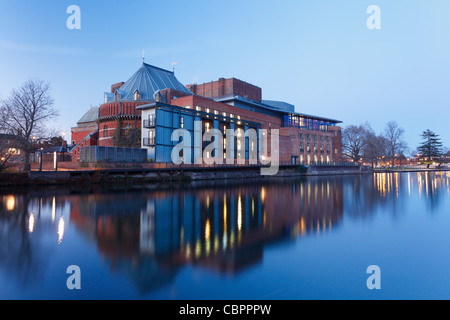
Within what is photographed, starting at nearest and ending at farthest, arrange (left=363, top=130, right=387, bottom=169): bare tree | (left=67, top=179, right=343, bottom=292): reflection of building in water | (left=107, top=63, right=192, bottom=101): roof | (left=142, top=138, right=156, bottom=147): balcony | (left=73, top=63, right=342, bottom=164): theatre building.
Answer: (left=67, top=179, right=343, bottom=292): reflection of building in water → (left=142, top=138, right=156, bottom=147): balcony → (left=73, top=63, right=342, bottom=164): theatre building → (left=107, top=63, right=192, bottom=101): roof → (left=363, top=130, right=387, bottom=169): bare tree

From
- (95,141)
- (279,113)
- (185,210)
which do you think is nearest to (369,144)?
(279,113)

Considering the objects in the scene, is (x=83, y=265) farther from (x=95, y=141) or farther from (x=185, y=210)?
(x=95, y=141)

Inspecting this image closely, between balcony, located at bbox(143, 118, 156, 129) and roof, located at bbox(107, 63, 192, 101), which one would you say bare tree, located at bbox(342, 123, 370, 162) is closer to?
roof, located at bbox(107, 63, 192, 101)

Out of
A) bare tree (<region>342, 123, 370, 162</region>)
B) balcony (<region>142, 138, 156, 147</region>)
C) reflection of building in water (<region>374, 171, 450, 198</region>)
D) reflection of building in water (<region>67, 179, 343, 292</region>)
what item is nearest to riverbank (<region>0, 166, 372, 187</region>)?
balcony (<region>142, 138, 156, 147</region>)

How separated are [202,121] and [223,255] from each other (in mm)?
41799

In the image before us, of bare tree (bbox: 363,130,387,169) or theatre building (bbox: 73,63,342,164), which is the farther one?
bare tree (bbox: 363,130,387,169)

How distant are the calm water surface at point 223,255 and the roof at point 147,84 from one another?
48.1 m

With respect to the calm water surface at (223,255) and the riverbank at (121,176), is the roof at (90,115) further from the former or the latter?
the calm water surface at (223,255)

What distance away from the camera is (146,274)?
5.34m

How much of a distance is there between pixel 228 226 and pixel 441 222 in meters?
8.39

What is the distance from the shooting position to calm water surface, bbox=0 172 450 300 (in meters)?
4.76

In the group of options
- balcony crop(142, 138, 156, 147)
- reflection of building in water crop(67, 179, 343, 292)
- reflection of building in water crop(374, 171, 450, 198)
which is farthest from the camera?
balcony crop(142, 138, 156, 147)

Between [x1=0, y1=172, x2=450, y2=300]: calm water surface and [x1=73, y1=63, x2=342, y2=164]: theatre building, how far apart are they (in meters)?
29.2
